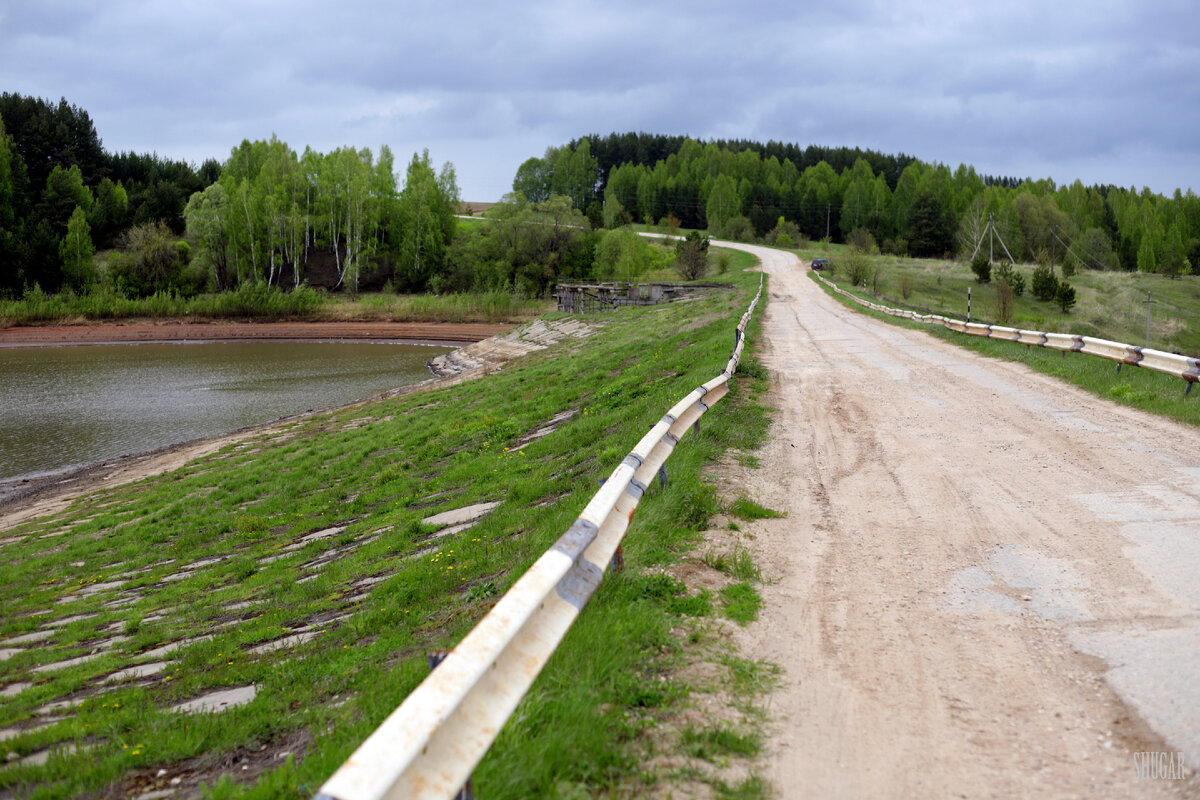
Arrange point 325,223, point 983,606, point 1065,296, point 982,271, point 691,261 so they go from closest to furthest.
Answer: point 983,606 → point 1065,296 → point 982,271 → point 691,261 → point 325,223

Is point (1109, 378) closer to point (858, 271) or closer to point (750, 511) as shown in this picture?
point (750, 511)

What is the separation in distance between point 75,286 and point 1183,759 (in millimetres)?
94719

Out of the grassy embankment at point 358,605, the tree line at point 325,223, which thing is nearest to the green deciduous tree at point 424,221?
the tree line at point 325,223

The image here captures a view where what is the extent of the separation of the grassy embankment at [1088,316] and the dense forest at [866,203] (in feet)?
48.8

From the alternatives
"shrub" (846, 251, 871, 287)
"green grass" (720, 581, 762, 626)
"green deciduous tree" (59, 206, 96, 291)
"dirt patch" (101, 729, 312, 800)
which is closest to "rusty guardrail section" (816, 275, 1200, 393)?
"green grass" (720, 581, 762, 626)

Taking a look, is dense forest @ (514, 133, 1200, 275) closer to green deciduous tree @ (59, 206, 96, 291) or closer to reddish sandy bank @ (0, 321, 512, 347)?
reddish sandy bank @ (0, 321, 512, 347)

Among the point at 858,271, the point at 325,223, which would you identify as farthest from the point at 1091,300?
the point at 325,223

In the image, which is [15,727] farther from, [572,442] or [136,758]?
[572,442]

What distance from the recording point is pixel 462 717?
9.02 ft

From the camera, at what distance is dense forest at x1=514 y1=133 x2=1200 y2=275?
100062 mm

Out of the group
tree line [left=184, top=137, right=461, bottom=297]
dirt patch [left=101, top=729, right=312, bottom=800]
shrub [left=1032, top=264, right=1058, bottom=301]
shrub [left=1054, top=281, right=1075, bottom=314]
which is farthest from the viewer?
tree line [left=184, top=137, right=461, bottom=297]

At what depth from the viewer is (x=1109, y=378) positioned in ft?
41.9

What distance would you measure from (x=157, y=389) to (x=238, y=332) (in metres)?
32.2

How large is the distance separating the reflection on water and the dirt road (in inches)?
1007
